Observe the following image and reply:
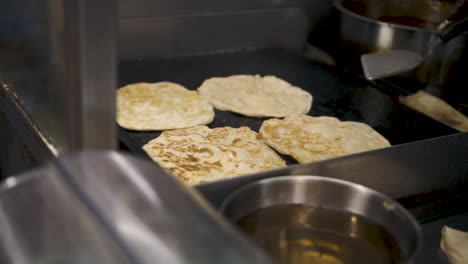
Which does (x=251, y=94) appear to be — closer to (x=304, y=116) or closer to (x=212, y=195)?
(x=304, y=116)

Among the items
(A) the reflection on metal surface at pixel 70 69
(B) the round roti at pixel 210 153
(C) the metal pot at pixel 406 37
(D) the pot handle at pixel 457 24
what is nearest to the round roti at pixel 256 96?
(B) the round roti at pixel 210 153

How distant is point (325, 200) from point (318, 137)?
925mm

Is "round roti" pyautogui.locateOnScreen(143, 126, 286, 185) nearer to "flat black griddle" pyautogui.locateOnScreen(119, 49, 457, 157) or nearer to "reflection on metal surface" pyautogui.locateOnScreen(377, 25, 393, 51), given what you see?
"flat black griddle" pyautogui.locateOnScreen(119, 49, 457, 157)

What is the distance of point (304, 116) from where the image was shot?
242 cm

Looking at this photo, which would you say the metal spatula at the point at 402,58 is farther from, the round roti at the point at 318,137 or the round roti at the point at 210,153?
the round roti at the point at 210,153

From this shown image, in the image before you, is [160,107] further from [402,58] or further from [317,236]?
[317,236]

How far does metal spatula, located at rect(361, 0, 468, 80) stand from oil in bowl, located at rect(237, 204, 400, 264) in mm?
1185

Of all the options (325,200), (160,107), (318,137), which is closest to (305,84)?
(318,137)

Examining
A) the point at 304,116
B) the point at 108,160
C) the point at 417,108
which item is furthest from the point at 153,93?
the point at 108,160

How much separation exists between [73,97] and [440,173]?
47.9 inches

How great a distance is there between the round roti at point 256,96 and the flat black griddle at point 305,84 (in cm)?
4

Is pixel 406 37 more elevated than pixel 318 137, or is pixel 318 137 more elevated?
pixel 406 37

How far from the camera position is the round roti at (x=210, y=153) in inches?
77.2

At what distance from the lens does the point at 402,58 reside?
2471 mm
